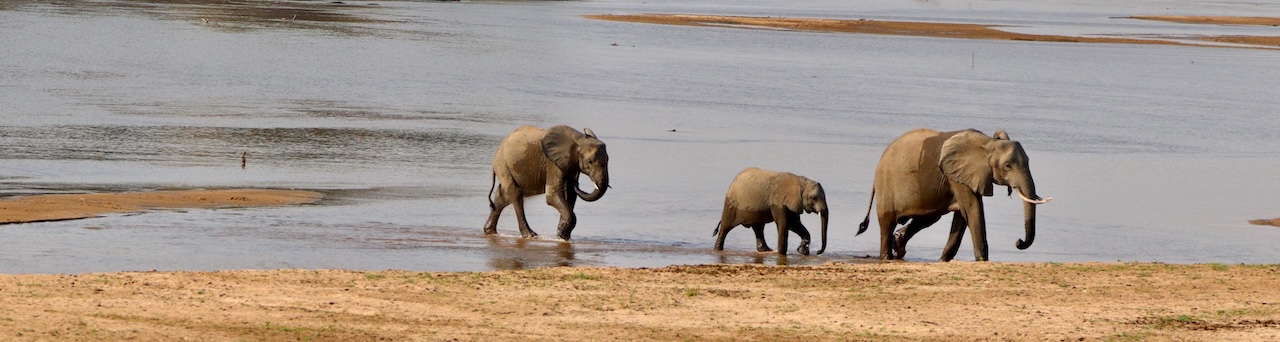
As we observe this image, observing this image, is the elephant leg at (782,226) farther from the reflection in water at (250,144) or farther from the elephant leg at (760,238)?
the reflection in water at (250,144)

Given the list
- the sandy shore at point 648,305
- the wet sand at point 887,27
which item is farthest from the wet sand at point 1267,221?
the wet sand at point 887,27

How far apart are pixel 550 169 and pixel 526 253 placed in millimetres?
1956

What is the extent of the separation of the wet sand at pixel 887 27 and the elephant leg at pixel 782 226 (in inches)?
2811

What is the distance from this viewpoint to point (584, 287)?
1442cm

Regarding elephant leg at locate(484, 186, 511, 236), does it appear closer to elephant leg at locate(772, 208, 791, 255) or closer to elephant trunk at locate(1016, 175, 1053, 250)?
elephant leg at locate(772, 208, 791, 255)

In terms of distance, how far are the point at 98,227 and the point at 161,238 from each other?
1.25 metres

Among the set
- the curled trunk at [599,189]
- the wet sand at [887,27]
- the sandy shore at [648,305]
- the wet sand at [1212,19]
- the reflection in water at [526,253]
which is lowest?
the reflection in water at [526,253]

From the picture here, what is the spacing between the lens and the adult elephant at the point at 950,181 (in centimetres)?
1855

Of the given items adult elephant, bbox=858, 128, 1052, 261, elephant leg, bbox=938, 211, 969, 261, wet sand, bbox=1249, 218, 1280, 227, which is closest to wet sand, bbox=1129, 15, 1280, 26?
wet sand, bbox=1249, 218, 1280, 227

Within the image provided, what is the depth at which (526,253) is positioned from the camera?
20250mm

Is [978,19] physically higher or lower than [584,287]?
higher

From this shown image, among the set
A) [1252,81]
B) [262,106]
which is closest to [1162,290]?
[262,106]

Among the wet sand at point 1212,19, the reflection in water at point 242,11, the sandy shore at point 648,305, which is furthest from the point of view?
the wet sand at point 1212,19

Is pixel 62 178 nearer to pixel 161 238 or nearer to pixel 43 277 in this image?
pixel 161 238
